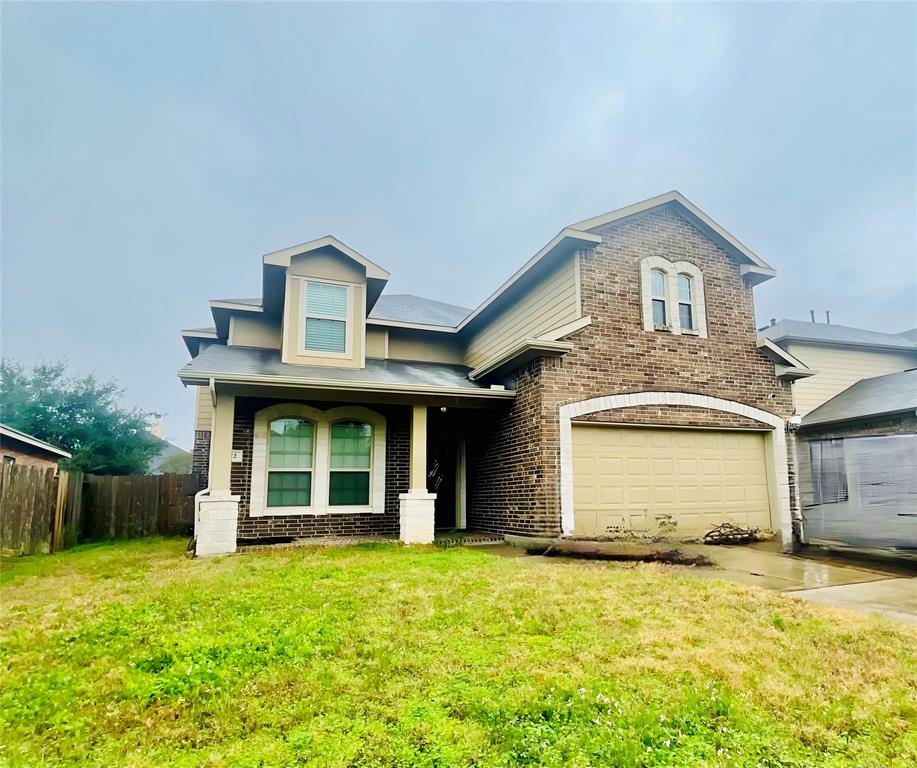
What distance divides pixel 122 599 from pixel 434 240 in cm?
4516

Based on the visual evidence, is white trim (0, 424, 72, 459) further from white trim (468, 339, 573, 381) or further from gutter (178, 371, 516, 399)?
white trim (468, 339, 573, 381)

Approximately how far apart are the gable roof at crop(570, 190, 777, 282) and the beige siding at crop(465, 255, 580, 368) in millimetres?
1040

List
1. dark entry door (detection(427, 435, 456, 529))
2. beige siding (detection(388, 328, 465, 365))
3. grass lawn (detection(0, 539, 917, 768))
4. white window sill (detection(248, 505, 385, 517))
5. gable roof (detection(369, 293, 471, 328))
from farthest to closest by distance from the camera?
gable roof (detection(369, 293, 471, 328)) < beige siding (detection(388, 328, 465, 365)) < dark entry door (detection(427, 435, 456, 529)) < white window sill (detection(248, 505, 385, 517)) < grass lawn (detection(0, 539, 917, 768))

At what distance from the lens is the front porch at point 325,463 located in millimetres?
10172

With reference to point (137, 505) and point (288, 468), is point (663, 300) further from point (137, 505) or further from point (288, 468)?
point (137, 505)

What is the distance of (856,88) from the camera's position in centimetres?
2355

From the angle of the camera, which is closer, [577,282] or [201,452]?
[577,282]

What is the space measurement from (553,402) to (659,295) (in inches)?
138

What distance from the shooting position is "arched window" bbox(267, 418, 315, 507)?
10.9m

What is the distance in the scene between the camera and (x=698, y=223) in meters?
11.8

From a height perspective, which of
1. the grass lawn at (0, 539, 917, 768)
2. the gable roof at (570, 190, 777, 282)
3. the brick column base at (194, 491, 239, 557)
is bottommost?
the grass lawn at (0, 539, 917, 768)

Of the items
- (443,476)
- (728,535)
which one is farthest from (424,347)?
(728,535)

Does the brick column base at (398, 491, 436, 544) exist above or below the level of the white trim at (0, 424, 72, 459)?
below

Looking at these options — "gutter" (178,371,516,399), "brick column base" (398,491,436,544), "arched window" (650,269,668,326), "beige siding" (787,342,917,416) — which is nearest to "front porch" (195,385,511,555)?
"brick column base" (398,491,436,544)
